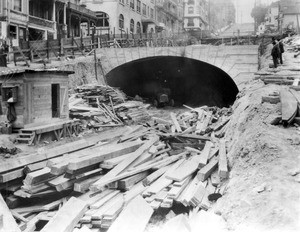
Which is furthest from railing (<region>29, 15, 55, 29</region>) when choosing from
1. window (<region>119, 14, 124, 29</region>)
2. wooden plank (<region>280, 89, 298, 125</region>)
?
wooden plank (<region>280, 89, 298, 125</region>)

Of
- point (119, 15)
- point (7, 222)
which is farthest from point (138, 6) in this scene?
point (7, 222)

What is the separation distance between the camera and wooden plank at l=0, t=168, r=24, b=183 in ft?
30.0

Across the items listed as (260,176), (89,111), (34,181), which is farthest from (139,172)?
(89,111)

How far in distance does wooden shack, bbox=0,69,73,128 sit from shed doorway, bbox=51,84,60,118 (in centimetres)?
41

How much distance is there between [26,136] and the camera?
14773 mm

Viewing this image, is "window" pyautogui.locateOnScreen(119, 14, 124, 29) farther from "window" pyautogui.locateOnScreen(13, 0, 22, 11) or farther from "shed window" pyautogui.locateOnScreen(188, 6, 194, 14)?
"shed window" pyautogui.locateOnScreen(188, 6, 194, 14)

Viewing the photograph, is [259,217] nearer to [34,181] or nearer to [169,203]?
[169,203]

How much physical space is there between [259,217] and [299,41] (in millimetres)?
27082

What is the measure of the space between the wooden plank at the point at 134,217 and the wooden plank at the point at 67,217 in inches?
40.9

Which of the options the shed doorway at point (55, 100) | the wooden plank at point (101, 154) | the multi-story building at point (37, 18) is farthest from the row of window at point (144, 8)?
the wooden plank at point (101, 154)

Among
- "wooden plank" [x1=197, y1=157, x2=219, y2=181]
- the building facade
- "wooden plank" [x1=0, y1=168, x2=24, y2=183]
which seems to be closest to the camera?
"wooden plank" [x1=0, y1=168, x2=24, y2=183]

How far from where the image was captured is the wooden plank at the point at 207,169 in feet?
31.1

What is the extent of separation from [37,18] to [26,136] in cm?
2379

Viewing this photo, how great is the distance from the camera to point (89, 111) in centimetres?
2034
